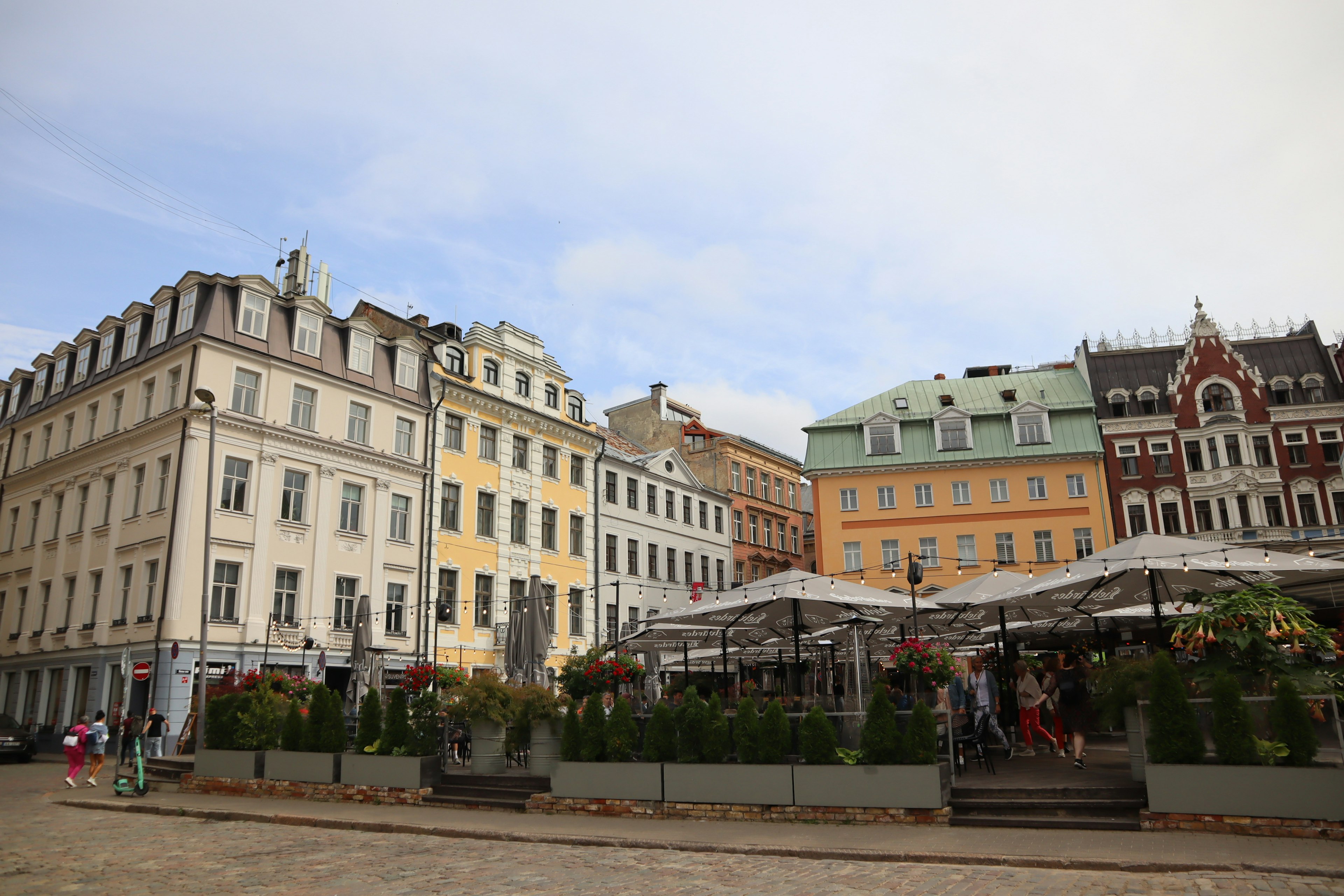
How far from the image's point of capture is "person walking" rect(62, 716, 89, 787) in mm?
20469

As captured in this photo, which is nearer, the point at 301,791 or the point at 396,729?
the point at 396,729

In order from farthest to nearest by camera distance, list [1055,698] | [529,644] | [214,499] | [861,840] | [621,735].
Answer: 1. [214,499]
2. [529,644]
3. [1055,698]
4. [621,735]
5. [861,840]

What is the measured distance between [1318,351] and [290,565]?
4572 centimetres

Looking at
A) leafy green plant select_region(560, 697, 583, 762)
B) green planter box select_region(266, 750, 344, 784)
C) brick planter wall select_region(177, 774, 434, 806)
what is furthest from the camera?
green planter box select_region(266, 750, 344, 784)

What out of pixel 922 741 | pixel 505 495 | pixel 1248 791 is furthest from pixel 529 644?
pixel 1248 791

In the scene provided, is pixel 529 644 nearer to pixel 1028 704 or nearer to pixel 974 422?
pixel 1028 704

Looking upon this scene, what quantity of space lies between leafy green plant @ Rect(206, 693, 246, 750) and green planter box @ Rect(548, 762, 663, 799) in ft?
26.3

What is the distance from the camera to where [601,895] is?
8594mm

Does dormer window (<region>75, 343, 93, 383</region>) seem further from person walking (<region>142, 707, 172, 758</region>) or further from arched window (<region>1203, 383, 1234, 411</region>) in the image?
arched window (<region>1203, 383, 1234, 411</region>)

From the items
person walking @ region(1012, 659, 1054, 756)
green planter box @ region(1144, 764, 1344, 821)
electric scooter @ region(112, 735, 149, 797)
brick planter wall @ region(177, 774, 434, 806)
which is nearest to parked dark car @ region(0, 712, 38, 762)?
electric scooter @ region(112, 735, 149, 797)

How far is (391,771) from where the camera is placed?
53.3 ft

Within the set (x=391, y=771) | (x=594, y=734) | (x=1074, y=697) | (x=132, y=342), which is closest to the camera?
(x=594, y=734)

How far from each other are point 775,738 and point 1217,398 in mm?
39279

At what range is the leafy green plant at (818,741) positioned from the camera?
1261 centimetres
